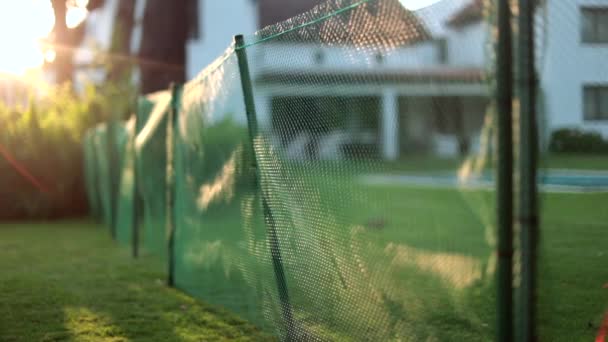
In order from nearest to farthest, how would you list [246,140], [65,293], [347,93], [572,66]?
1. [572,66]
2. [347,93]
3. [246,140]
4. [65,293]

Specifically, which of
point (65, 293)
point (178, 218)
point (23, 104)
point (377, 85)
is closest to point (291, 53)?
point (377, 85)

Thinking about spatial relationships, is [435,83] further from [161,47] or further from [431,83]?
[161,47]

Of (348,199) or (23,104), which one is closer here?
(348,199)

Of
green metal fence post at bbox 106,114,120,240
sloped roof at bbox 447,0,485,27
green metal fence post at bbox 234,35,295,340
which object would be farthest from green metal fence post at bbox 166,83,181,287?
sloped roof at bbox 447,0,485,27

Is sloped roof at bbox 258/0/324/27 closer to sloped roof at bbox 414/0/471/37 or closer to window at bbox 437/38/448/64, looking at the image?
sloped roof at bbox 414/0/471/37

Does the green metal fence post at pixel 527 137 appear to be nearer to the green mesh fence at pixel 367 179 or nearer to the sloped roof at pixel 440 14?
the green mesh fence at pixel 367 179

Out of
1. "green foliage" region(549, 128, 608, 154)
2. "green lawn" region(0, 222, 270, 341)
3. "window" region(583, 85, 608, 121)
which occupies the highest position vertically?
"window" region(583, 85, 608, 121)

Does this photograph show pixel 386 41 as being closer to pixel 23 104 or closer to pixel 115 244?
pixel 115 244

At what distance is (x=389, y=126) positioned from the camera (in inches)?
120

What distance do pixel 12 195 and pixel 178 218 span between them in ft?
29.5

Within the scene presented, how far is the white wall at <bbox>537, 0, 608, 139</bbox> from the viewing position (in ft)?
7.98

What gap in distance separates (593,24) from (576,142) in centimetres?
39

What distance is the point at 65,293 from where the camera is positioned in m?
6.49

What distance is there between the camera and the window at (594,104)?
2.48m
